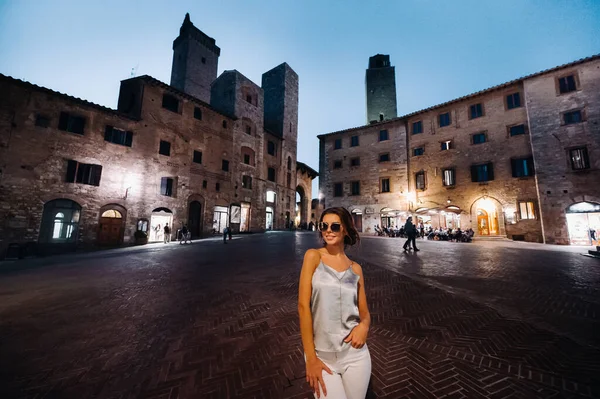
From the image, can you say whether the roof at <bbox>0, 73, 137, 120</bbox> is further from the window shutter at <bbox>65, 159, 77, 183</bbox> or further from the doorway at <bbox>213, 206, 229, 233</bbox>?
the doorway at <bbox>213, 206, 229, 233</bbox>

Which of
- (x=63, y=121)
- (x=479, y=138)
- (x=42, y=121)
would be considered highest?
(x=479, y=138)

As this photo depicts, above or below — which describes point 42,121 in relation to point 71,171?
above

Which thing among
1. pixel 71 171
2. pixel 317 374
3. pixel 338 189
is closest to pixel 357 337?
pixel 317 374

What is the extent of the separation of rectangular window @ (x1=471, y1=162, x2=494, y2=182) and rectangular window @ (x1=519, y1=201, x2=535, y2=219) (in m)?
2.87

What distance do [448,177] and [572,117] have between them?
27.9 ft

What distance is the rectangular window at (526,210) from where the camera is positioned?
17.4 m

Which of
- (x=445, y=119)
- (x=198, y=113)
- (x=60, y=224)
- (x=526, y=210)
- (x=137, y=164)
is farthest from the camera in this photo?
(x=445, y=119)

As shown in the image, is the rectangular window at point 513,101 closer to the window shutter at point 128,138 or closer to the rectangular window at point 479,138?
the rectangular window at point 479,138

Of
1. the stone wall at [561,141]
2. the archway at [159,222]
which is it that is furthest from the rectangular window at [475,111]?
the archway at [159,222]

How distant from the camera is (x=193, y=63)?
31984 millimetres

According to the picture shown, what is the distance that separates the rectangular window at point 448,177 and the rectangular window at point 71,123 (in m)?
28.7

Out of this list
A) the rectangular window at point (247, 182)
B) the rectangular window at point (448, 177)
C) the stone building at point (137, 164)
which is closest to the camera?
the stone building at point (137, 164)

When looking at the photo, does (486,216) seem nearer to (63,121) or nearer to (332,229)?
(332,229)

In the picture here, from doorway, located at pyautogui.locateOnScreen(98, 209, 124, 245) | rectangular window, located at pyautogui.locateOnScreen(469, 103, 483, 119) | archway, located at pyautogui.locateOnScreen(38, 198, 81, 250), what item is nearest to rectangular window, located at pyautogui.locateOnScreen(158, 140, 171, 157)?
doorway, located at pyautogui.locateOnScreen(98, 209, 124, 245)
